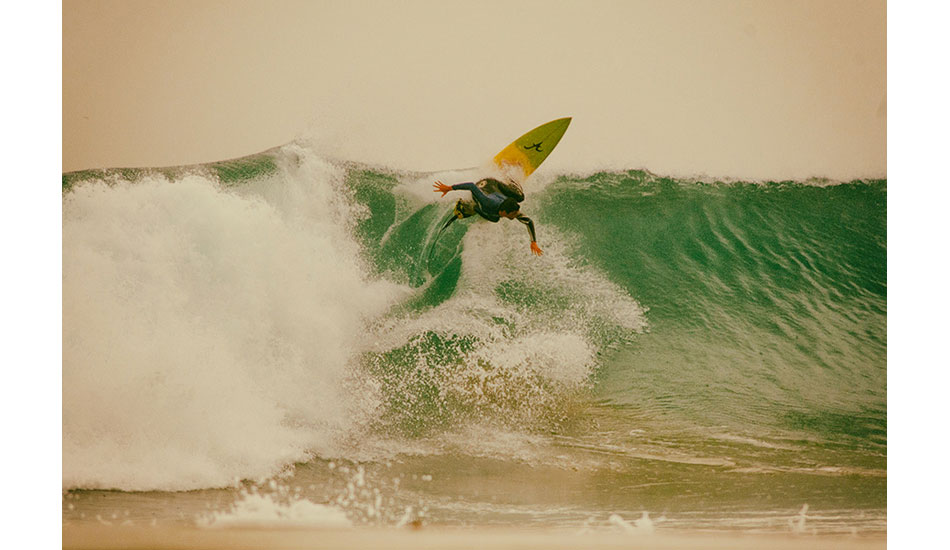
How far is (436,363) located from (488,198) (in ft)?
2.25

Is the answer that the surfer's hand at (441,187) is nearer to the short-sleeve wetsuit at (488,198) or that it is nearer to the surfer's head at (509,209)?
the short-sleeve wetsuit at (488,198)

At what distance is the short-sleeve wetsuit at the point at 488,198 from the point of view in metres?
3.02

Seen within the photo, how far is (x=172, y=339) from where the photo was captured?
303 centimetres

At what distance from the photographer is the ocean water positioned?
3014 mm

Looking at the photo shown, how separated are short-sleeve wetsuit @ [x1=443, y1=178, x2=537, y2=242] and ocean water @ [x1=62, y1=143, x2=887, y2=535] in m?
0.05

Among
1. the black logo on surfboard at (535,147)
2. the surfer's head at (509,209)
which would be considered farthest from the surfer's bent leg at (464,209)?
the black logo on surfboard at (535,147)

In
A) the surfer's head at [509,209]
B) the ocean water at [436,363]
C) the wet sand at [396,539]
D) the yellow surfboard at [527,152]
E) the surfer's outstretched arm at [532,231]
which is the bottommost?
the wet sand at [396,539]

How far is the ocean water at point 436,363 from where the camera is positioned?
3.01 meters

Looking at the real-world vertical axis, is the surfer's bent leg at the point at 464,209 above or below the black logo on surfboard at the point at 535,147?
below

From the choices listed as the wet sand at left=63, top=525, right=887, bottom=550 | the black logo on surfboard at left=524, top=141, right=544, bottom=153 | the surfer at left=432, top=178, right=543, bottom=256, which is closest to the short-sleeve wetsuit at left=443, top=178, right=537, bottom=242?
the surfer at left=432, top=178, right=543, bottom=256

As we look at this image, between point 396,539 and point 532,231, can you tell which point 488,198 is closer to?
point 532,231

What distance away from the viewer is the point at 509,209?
3035 millimetres

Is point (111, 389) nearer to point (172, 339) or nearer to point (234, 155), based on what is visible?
point (172, 339)

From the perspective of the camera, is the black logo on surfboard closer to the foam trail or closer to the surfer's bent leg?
the surfer's bent leg
